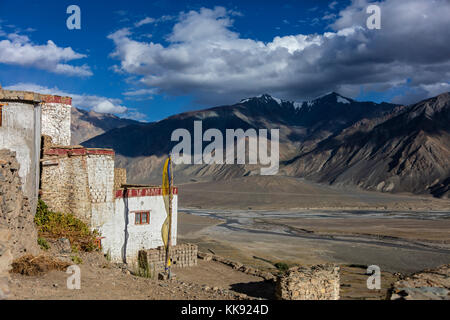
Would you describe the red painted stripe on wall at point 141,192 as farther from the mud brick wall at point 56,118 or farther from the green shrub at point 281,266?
the green shrub at point 281,266

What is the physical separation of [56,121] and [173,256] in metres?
8.77

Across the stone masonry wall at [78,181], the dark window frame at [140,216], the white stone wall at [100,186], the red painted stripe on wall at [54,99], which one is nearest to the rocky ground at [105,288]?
the stone masonry wall at [78,181]

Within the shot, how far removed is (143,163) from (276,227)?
9509cm

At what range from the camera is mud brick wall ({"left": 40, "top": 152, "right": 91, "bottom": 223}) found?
49.3 ft

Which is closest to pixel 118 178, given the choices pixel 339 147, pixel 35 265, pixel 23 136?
pixel 23 136

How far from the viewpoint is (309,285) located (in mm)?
12875

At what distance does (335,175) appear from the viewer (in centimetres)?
9800

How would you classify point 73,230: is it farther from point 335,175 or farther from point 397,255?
point 335,175

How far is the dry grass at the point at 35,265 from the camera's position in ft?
29.9

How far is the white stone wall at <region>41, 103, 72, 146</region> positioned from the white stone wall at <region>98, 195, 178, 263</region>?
3976 mm

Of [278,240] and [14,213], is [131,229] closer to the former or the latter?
[14,213]

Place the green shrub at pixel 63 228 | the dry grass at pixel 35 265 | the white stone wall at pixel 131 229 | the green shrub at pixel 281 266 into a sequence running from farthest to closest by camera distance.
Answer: the green shrub at pixel 281 266
the white stone wall at pixel 131 229
the green shrub at pixel 63 228
the dry grass at pixel 35 265

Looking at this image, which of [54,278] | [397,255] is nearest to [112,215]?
[54,278]

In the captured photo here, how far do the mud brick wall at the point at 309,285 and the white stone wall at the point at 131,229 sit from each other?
844 cm
